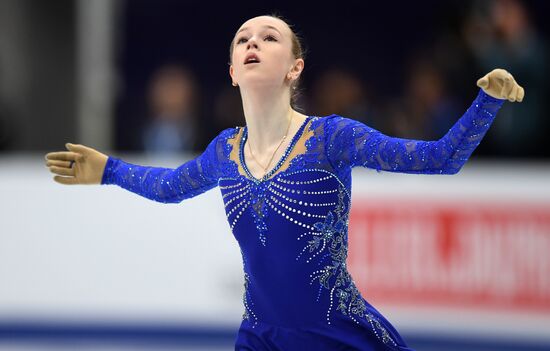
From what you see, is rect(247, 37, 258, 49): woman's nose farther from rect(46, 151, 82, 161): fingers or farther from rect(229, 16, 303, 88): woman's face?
rect(46, 151, 82, 161): fingers

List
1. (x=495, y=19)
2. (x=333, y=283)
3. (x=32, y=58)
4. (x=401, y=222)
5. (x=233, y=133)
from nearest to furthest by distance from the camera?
(x=333, y=283), (x=233, y=133), (x=401, y=222), (x=495, y=19), (x=32, y=58)

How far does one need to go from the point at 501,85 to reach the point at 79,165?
1640 millimetres

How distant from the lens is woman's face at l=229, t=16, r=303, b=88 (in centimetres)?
297

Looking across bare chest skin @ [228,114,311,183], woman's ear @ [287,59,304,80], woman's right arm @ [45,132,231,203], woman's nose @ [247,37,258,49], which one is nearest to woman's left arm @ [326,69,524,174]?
bare chest skin @ [228,114,311,183]

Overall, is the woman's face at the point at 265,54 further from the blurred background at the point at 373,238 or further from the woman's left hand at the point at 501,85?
the blurred background at the point at 373,238

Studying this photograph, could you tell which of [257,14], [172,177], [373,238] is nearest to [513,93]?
[172,177]

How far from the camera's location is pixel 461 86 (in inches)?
267

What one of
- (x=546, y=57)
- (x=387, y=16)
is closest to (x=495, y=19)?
(x=546, y=57)

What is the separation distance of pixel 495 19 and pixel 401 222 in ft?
5.80

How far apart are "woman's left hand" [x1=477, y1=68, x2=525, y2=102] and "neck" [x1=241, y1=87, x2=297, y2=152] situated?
741 millimetres

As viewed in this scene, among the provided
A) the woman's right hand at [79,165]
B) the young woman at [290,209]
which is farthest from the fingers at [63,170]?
the young woman at [290,209]

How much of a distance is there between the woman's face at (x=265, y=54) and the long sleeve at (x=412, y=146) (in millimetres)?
251

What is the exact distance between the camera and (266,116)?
3.04 m

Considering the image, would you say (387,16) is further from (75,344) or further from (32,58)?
(75,344)
